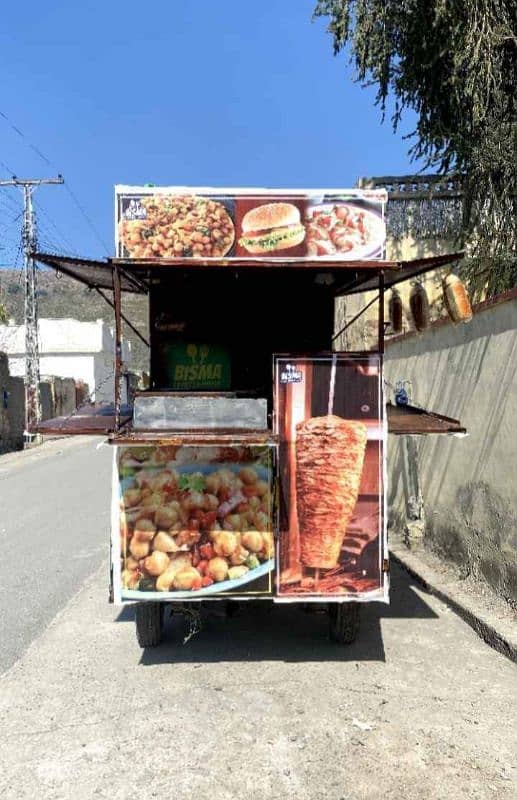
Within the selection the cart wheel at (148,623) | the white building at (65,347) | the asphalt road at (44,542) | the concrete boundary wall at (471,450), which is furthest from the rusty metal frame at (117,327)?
the white building at (65,347)

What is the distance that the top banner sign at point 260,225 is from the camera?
4562 millimetres

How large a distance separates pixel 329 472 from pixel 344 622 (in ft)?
4.28

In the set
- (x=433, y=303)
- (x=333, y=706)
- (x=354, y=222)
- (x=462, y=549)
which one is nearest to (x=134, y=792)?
(x=333, y=706)

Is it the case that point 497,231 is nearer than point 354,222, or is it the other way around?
point 354,222

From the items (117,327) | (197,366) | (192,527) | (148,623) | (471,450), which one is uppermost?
(117,327)

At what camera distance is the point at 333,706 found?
4.20 meters

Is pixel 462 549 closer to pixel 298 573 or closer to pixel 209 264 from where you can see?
pixel 298 573

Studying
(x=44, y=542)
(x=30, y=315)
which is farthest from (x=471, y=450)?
(x=30, y=315)

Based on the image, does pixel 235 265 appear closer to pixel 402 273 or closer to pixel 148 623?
pixel 402 273

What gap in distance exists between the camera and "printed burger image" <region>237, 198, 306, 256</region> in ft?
15.0

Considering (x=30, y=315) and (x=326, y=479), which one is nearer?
(x=326, y=479)

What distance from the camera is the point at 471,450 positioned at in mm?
6363

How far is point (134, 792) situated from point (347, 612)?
2225mm

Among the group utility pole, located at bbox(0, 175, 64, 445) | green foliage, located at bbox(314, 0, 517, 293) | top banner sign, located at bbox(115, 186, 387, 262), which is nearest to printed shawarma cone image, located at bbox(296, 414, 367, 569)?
top banner sign, located at bbox(115, 186, 387, 262)
